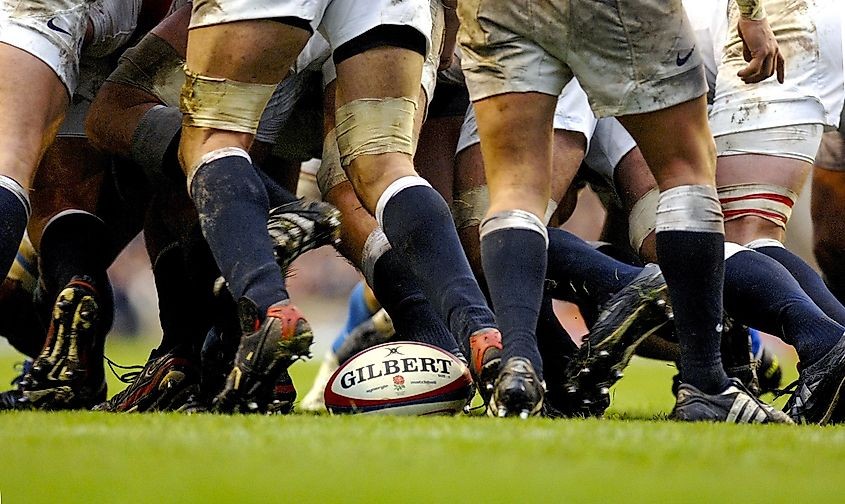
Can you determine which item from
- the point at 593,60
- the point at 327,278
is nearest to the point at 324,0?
the point at 593,60

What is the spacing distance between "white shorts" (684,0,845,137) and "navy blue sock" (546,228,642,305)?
76cm

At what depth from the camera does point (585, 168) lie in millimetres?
5074

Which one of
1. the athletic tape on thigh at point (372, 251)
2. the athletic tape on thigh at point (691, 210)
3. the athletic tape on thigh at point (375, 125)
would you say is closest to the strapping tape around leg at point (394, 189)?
the athletic tape on thigh at point (375, 125)

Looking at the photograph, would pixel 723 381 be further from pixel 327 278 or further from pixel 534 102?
pixel 327 278

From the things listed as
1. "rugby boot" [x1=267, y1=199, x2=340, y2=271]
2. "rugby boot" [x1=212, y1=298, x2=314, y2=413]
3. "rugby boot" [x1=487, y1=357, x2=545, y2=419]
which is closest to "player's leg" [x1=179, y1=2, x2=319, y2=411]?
"rugby boot" [x1=212, y1=298, x2=314, y2=413]

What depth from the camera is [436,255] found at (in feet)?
11.4

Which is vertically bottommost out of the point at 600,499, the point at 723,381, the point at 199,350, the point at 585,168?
the point at 600,499

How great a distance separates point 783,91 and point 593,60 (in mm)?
1458

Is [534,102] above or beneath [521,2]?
beneath

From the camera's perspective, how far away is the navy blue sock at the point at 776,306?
12.0 ft

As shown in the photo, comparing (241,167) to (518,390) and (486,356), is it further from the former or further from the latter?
(518,390)

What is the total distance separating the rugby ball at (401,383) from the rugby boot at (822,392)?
1009 mm

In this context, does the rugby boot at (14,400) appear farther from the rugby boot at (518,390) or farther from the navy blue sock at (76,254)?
the rugby boot at (518,390)

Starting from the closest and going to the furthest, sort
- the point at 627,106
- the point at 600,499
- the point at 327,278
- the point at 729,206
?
the point at 600,499 → the point at 627,106 → the point at 729,206 → the point at 327,278
